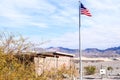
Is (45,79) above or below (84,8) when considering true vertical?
below

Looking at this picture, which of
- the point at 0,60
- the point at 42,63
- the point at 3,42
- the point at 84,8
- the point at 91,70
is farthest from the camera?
the point at 91,70

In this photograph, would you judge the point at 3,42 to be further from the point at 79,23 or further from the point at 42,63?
the point at 79,23

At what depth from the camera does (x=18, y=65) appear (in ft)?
36.2

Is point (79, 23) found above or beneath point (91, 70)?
above

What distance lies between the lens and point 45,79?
11617 mm

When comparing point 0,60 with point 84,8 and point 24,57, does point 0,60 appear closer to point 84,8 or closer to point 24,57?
point 24,57

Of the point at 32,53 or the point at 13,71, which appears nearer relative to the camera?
the point at 13,71

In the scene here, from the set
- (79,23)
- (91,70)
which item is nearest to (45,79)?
(79,23)

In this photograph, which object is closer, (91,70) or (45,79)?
(45,79)

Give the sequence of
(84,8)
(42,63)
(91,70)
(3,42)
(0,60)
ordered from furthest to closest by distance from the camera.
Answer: (91,70), (84,8), (42,63), (3,42), (0,60)

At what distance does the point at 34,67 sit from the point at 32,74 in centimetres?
43

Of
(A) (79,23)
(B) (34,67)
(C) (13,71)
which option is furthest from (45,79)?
(A) (79,23)

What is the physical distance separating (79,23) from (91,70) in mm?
48234

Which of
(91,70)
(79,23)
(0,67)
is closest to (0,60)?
(0,67)
